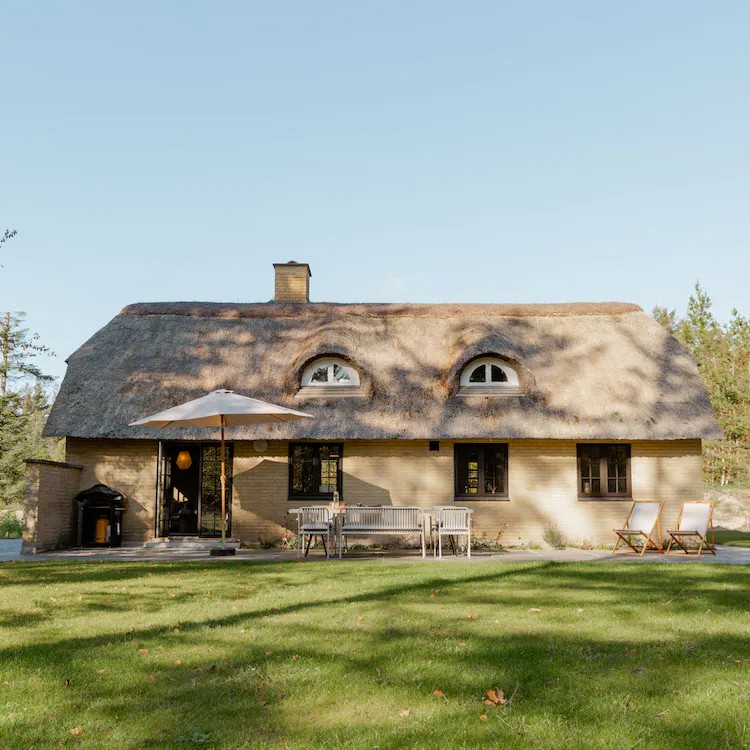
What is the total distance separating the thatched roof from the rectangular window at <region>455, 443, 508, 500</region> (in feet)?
2.50

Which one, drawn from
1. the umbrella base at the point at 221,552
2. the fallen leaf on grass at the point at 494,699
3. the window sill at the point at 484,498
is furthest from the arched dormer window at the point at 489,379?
the fallen leaf on grass at the point at 494,699

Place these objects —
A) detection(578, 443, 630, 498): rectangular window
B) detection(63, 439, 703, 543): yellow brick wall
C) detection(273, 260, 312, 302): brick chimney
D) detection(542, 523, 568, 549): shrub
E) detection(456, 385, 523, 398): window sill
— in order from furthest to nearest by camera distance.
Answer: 1. detection(273, 260, 312, 302): brick chimney
2. detection(456, 385, 523, 398): window sill
3. detection(578, 443, 630, 498): rectangular window
4. detection(63, 439, 703, 543): yellow brick wall
5. detection(542, 523, 568, 549): shrub

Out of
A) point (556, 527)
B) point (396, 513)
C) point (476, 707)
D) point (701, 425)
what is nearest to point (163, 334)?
point (396, 513)

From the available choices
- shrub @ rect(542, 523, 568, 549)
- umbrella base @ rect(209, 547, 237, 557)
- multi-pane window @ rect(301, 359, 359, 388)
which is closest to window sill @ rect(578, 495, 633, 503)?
shrub @ rect(542, 523, 568, 549)

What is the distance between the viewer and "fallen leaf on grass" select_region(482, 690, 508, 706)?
3.97 meters

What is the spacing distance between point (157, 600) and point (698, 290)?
4112cm

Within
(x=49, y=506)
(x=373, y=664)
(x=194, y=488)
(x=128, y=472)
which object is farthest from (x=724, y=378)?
(x=373, y=664)

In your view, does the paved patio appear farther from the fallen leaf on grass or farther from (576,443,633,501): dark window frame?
the fallen leaf on grass

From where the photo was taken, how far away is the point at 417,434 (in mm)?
14562

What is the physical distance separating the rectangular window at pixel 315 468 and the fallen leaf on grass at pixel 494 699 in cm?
1107

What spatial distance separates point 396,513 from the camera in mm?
12570

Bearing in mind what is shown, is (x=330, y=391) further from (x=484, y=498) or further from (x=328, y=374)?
(x=484, y=498)

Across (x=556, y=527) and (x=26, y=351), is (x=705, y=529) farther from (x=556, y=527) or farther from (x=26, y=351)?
(x=26, y=351)

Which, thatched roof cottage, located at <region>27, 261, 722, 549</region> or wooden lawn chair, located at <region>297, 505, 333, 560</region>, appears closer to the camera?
wooden lawn chair, located at <region>297, 505, 333, 560</region>
